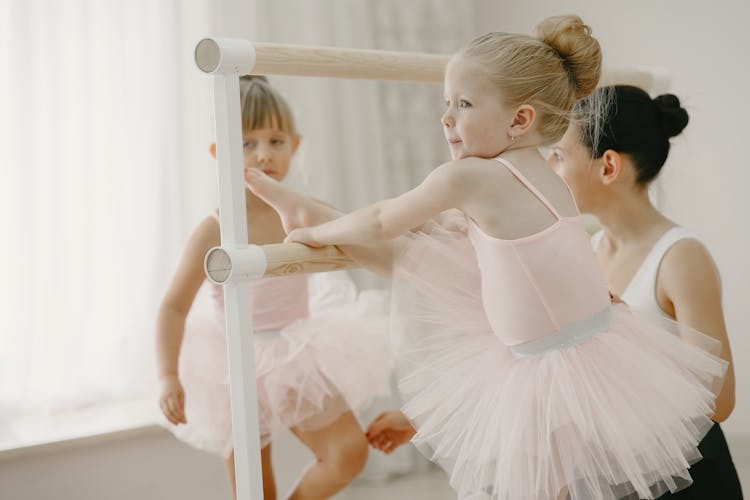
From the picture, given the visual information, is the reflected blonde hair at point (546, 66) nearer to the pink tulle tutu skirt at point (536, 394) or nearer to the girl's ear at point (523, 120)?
the girl's ear at point (523, 120)

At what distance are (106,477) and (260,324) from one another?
69 centimetres

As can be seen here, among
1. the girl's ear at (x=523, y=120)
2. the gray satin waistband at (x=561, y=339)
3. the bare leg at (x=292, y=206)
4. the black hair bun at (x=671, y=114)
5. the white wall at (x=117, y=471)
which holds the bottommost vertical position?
the white wall at (x=117, y=471)

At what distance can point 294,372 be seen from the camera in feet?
5.36

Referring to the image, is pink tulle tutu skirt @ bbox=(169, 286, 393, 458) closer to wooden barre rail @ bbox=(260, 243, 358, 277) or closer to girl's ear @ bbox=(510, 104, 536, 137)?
wooden barre rail @ bbox=(260, 243, 358, 277)

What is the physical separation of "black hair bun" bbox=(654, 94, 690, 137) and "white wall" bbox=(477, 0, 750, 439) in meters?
0.76

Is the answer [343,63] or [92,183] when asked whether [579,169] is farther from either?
[92,183]

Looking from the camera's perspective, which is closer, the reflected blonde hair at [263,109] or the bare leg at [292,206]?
the bare leg at [292,206]

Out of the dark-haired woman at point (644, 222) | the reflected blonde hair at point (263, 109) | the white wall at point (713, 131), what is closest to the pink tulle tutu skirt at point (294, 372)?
the reflected blonde hair at point (263, 109)

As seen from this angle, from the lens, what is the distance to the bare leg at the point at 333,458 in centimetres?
161

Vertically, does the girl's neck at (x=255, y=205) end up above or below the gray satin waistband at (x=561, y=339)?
above

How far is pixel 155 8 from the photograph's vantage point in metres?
2.18

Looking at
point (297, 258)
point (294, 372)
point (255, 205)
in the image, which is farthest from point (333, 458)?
point (297, 258)

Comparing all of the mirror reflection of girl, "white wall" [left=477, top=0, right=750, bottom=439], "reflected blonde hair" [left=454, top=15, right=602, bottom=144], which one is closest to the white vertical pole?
"reflected blonde hair" [left=454, top=15, right=602, bottom=144]

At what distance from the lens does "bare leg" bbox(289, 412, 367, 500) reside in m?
1.61
